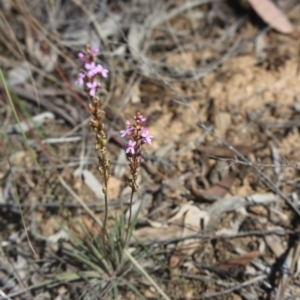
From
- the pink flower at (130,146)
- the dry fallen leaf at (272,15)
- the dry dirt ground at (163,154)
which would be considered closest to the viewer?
the pink flower at (130,146)

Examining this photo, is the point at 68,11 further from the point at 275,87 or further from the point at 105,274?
the point at 105,274

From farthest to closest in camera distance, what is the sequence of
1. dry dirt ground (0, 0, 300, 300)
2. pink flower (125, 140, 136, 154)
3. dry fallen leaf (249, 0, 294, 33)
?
dry fallen leaf (249, 0, 294, 33) → dry dirt ground (0, 0, 300, 300) → pink flower (125, 140, 136, 154)

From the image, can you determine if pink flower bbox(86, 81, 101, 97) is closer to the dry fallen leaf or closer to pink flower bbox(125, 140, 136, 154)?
pink flower bbox(125, 140, 136, 154)

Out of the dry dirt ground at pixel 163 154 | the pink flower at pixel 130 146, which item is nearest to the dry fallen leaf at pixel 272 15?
the dry dirt ground at pixel 163 154

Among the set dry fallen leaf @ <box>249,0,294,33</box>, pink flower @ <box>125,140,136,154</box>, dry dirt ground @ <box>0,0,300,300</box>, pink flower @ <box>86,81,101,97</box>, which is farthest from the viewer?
dry fallen leaf @ <box>249,0,294,33</box>

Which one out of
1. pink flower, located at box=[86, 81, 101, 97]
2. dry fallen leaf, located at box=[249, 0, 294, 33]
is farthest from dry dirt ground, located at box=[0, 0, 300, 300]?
pink flower, located at box=[86, 81, 101, 97]

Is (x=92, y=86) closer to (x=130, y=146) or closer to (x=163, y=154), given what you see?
(x=130, y=146)

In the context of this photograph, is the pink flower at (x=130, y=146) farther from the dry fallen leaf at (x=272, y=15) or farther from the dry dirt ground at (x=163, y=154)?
the dry fallen leaf at (x=272, y=15)

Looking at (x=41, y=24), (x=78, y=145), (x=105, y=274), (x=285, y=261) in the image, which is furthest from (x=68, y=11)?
(x=285, y=261)
